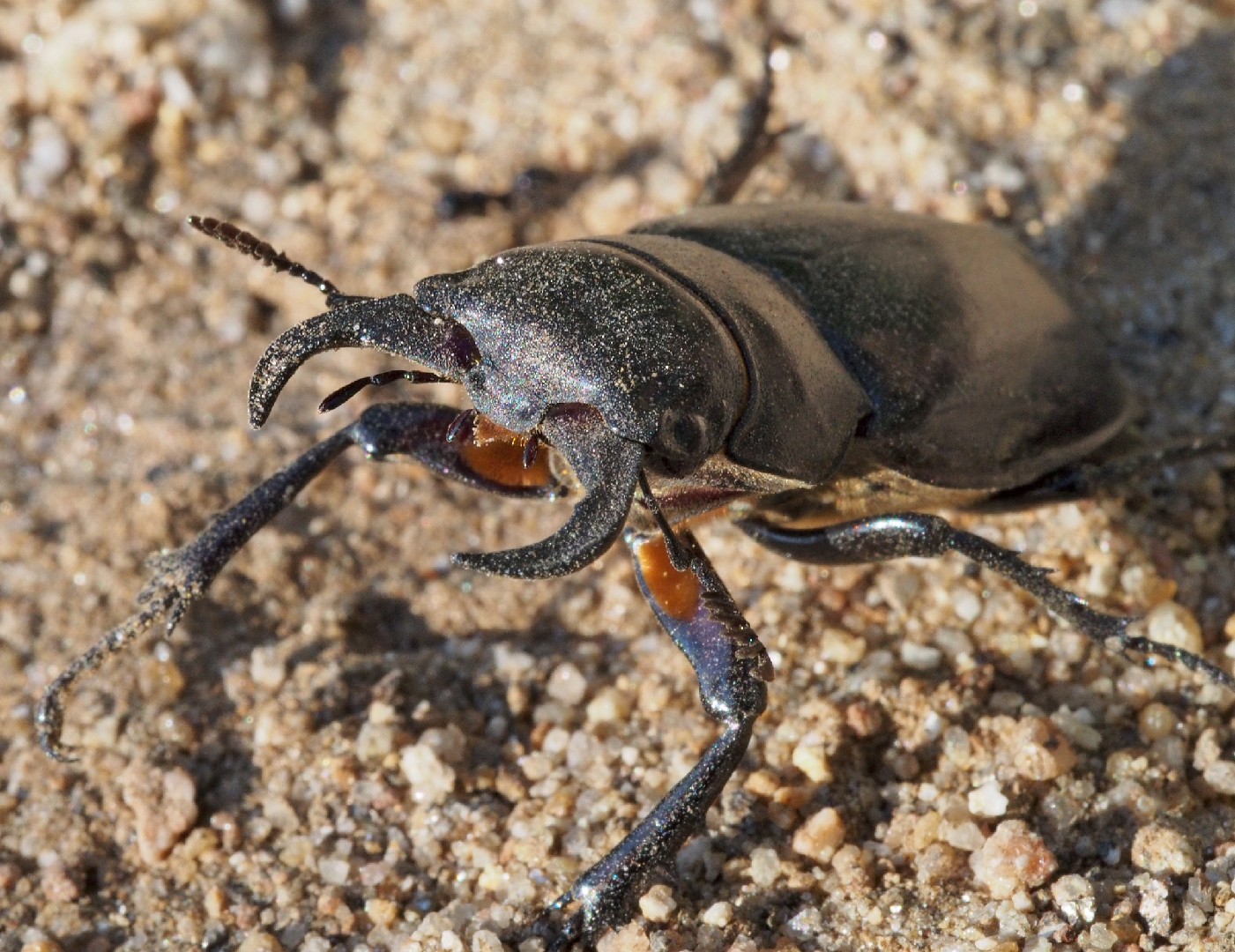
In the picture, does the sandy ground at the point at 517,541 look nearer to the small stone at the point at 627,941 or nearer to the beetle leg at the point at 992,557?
the small stone at the point at 627,941

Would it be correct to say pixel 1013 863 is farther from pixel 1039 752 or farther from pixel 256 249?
pixel 256 249

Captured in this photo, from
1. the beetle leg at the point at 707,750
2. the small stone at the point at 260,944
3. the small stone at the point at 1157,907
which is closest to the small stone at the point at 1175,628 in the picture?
the small stone at the point at 1157,907

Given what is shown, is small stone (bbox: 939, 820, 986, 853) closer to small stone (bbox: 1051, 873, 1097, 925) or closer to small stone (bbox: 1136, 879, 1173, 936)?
small stone (bbox: 1051, 873, 1097, 925)

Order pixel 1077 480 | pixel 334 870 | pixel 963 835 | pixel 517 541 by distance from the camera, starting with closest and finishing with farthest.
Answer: pixel 963 835
pixel 334 870
pixel 1077 480
pixel 517 541

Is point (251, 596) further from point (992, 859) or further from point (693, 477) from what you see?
point (992, 859)

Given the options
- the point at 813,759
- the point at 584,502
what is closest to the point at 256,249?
the point at 584,502
